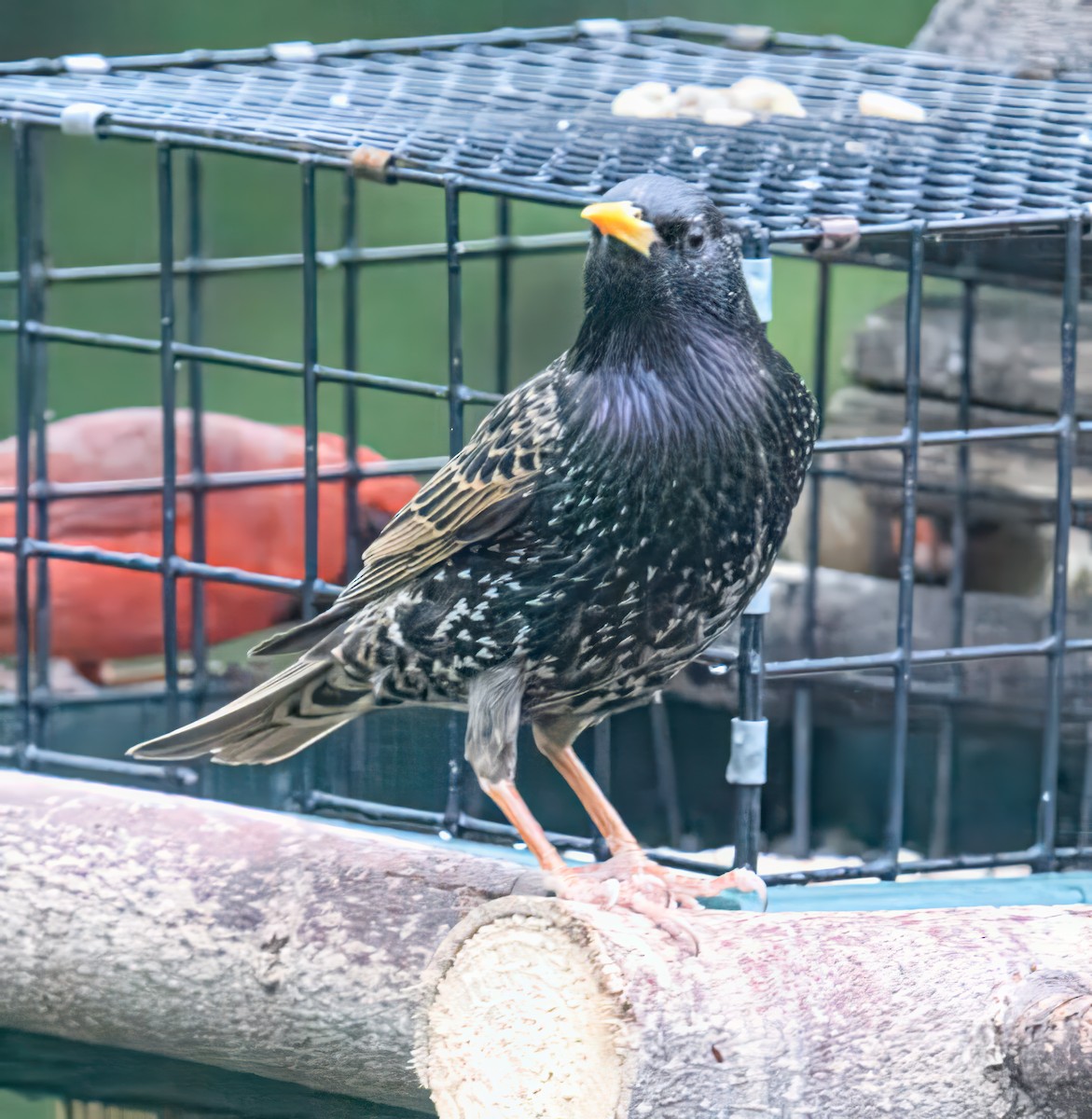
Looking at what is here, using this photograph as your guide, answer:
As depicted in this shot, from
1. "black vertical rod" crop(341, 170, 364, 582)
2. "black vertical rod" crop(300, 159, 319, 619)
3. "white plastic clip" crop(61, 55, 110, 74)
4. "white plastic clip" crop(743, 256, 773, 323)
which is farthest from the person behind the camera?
"black vertical rod" crop(341, 170, 364, 582)

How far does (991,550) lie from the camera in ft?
11.8

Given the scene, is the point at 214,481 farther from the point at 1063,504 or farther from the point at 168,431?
the point at 1063,504

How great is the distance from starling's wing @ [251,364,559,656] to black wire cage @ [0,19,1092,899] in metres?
0.28

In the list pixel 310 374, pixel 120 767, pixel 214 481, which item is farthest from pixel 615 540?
pixel 214 481

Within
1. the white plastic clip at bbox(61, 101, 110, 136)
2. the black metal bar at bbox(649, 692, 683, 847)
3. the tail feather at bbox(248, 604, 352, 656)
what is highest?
the white plastic clip at bbox(61, 101, 110, 136)

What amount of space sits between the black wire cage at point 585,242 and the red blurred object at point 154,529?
0.22ft

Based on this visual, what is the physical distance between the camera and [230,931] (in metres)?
1.91

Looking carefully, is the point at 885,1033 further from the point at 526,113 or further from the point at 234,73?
the point at 234,73

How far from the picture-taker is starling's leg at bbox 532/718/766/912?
196cm

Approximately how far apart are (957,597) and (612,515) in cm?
171

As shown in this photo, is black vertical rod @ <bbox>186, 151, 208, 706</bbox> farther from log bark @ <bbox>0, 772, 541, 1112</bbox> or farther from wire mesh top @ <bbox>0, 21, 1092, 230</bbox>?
log bark @ <bbox>0, 772, 541, 1112</bbox>

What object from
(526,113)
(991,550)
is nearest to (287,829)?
(526,113)

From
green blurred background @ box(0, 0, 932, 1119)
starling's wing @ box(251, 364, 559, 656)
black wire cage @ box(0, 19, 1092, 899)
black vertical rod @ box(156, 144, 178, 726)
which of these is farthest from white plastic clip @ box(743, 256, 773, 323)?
green blurred background @ box(0, 0, 932, 1119)

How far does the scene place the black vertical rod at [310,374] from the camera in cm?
232
